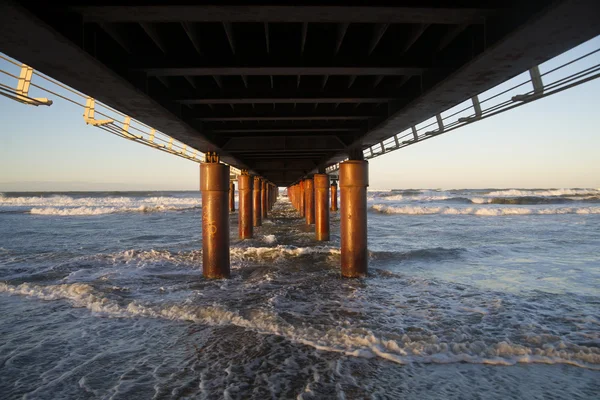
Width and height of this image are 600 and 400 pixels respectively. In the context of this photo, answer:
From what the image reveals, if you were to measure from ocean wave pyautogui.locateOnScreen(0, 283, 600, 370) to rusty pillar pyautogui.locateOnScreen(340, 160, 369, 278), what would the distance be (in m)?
3.05

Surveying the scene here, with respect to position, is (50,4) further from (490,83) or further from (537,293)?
(537,293)

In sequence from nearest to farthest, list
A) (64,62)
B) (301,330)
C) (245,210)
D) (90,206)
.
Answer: (64,62) < (301,330) < (245,210) < (90,206)

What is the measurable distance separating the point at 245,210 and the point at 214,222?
331 inches

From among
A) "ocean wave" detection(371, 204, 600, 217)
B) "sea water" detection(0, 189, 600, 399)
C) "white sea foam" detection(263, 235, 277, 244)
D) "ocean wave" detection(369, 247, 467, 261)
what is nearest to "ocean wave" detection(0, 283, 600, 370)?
"sea water" detection(0, 189, 600, 399)

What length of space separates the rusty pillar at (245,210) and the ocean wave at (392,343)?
10.4 meters

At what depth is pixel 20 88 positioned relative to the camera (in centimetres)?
473

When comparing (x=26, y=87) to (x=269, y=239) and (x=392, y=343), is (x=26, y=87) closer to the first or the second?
(x=392, y=343)

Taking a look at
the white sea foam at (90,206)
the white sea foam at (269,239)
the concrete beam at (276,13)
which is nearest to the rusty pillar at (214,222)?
the concrete beam at (276,13)

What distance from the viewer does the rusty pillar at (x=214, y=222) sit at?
8.43 m

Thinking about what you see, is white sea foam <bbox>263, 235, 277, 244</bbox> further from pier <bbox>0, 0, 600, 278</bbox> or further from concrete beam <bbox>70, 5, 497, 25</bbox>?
concrete beam <bbox>70, 5, 497, 25</bbox>

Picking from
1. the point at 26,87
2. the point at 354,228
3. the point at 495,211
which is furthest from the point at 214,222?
the point at 495,211

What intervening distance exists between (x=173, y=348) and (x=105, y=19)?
3.78 meters

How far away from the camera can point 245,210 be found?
1683cm

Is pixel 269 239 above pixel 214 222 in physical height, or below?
below
